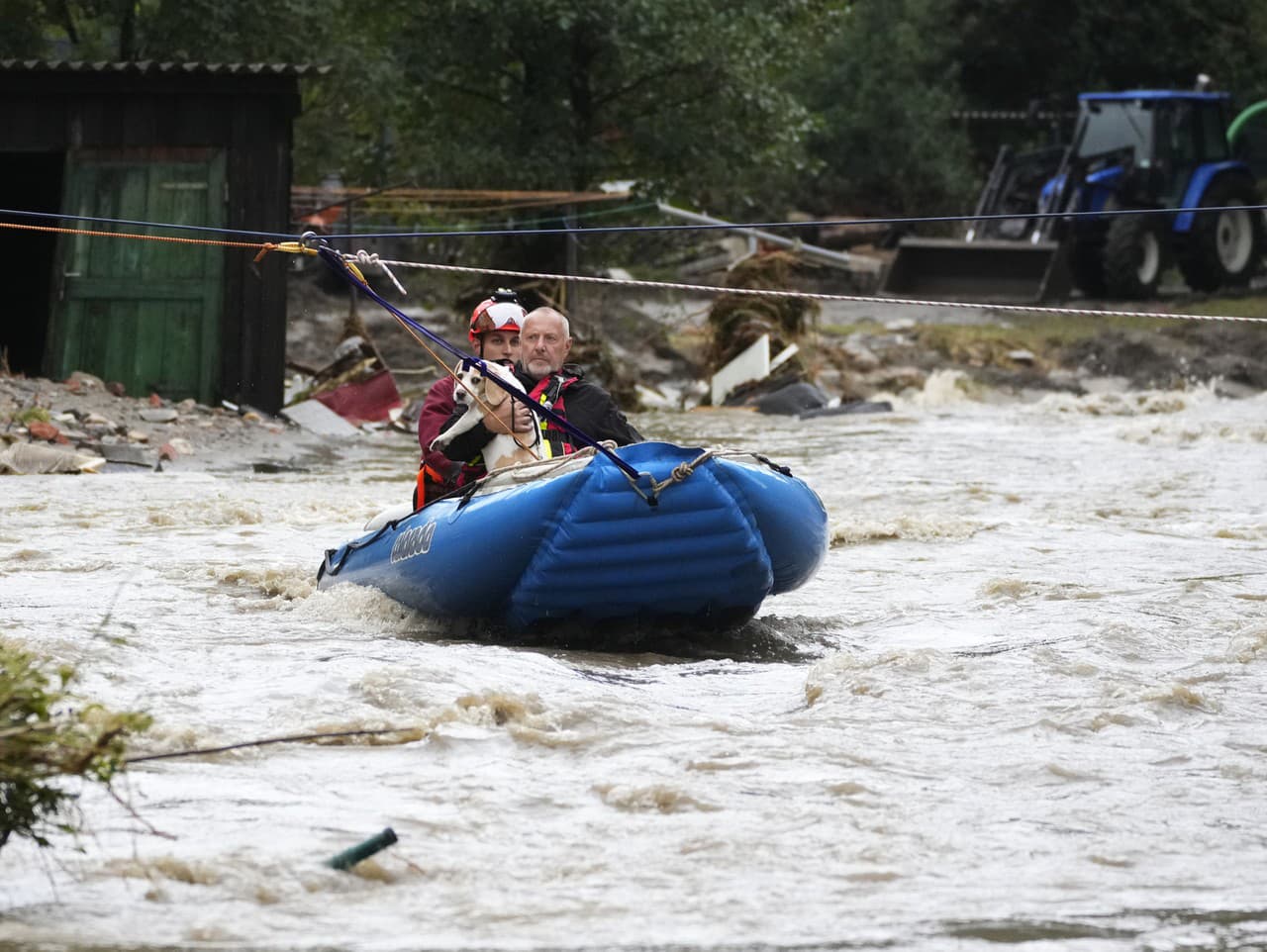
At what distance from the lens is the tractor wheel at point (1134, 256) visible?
22.4m

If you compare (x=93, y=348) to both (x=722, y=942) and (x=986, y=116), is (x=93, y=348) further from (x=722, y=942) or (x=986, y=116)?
(x=986, y=116)

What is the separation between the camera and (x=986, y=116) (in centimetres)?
3184

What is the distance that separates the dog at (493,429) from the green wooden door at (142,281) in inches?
354

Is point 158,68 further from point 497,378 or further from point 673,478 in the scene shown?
point 673,478

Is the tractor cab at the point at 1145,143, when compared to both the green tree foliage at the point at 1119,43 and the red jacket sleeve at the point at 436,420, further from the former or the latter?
the red jacket sleeve at the point at 436,420

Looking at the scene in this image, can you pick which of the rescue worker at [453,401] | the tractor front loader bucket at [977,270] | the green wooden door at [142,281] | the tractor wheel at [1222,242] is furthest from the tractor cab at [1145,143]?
the rescue worker at [453,401]

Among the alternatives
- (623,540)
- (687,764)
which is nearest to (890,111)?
(623,540)

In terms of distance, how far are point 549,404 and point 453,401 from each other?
394 millimetres

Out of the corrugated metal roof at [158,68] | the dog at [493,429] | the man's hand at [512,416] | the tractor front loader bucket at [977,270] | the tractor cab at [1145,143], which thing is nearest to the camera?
the dog at [493,429]

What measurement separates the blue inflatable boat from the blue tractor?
16.4 m

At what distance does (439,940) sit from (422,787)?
1054 mm

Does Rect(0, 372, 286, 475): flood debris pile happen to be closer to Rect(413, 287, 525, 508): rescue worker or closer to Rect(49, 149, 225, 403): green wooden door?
Rect(49, 149, 225, 403): green wooden door

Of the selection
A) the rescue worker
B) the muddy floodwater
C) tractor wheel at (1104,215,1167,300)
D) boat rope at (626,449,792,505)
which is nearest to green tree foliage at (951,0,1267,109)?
tractor wheel at (1104,215,1167,300)

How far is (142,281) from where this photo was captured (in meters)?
15.2
